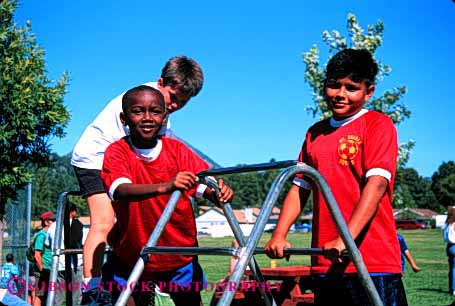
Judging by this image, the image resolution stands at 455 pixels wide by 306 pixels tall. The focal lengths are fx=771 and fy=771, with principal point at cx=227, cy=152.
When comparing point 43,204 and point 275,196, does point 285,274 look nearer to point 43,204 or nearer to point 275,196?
point 275,196

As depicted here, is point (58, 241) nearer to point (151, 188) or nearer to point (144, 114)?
point (144, 114)

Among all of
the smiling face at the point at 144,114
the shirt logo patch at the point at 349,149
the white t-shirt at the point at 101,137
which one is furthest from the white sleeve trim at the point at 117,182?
the shirt logo patch at the point at 349,149

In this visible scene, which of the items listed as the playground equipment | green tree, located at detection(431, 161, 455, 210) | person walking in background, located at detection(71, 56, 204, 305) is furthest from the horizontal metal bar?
green tree, located at detection(431, 161, 455, 210)

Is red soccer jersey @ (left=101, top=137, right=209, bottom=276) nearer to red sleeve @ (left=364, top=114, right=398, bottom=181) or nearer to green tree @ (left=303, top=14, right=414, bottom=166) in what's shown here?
red sleeve @ (left=364, top=114, right=398, bottom=181)

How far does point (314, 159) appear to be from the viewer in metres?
4.16

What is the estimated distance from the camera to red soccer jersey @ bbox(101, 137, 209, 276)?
4.43 m

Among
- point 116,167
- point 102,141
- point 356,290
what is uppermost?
point 102,141

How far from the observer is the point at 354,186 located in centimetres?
400

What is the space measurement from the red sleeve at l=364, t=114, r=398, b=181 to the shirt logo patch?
57 mm

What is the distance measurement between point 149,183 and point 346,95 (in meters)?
1.23

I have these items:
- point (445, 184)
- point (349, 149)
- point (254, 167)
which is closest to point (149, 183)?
point (254, 167)

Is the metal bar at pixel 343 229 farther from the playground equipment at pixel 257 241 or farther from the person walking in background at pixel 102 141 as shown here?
the person walking in background at pixel 102 141

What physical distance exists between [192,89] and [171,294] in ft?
4.61

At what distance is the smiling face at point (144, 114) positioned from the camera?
4422mm
